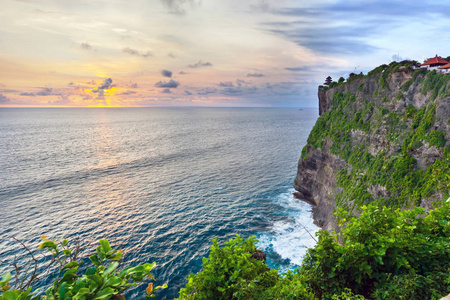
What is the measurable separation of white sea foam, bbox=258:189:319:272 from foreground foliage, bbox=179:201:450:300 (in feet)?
57.3

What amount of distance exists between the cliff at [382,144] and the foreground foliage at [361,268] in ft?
49.4

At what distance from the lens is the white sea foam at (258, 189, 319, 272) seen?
32.6 metres

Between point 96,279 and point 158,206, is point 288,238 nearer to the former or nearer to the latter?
point 158,206

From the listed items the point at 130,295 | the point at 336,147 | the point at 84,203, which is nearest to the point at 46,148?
the point at 84,203

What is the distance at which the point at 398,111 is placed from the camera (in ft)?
113

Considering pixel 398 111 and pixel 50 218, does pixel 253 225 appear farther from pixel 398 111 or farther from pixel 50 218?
pixel 50 218

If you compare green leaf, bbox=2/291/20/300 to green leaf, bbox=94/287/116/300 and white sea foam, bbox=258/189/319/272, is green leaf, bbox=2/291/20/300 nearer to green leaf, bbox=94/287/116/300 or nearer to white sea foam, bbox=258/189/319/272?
green leaf, bbox=94/287/116/300

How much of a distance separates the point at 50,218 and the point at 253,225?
35501 millimetres

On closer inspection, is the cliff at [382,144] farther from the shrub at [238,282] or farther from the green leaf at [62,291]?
the green leaf at [62,291]

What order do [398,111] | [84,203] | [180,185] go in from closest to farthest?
1. [398,111]
2. [84,203]
3. [180,185]

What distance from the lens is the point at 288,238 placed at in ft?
123

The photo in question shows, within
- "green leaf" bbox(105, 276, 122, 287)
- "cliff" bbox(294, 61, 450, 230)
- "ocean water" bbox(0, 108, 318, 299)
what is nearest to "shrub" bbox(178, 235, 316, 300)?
"green leaf" bbox(105, 276, 122, 287)

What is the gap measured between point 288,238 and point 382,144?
2040 cm


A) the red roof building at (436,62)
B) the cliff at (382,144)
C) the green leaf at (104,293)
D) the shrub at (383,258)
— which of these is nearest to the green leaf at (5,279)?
the green leaf at (104,293)
